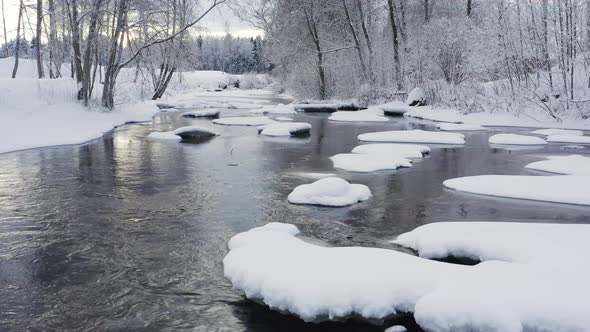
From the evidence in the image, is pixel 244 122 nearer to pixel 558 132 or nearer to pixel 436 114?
pixel 436 114

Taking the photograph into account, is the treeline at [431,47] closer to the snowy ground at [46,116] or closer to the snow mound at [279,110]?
the snow mound at [279,110]

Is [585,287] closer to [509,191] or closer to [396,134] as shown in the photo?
[509,191]

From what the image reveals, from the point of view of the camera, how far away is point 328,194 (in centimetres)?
771

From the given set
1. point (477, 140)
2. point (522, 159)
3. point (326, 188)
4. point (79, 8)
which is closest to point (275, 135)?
point (477, 140)

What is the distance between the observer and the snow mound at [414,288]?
3689 millimetres

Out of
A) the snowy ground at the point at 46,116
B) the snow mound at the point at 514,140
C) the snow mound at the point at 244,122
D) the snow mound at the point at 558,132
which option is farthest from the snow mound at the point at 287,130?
the snow mound at the point at 558,132

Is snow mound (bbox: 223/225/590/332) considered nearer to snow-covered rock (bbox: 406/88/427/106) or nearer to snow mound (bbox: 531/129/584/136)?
snow mound (bbox: 531/129/584/136)

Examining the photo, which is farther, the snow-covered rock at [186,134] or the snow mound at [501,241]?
the snow-covered rock at [186,134]

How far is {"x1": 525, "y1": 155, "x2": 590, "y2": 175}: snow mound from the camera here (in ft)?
32.2

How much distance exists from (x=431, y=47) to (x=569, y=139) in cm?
1124

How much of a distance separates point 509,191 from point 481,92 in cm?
1419

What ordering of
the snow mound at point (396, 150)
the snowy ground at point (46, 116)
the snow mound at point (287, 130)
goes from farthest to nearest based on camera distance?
1. the snow mound at point (287, 130)
2. the snowy ground at point (46, 116)
3. the snow mound at point (396, 150)

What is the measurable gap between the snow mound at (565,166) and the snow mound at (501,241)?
14.1ft

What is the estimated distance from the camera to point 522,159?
11.6 meters
